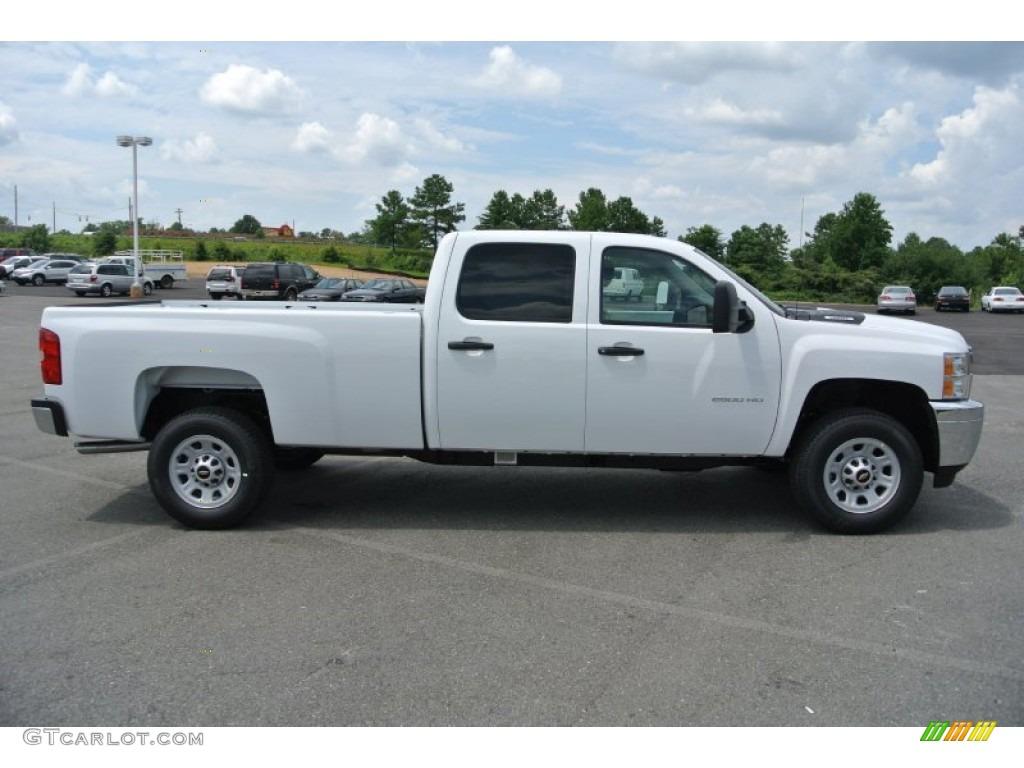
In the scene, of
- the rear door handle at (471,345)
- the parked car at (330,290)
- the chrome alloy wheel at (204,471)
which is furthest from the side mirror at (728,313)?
the parked car at (330,290)

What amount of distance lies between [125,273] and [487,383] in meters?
41.8

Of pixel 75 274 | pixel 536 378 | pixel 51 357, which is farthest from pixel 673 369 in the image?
pixel 75 274

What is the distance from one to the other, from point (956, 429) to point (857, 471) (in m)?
0.69

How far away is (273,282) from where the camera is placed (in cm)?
3450

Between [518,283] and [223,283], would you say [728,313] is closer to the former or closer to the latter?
[518,283]

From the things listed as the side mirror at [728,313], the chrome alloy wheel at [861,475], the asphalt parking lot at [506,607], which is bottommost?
the asphalt parking lot at [506,607]

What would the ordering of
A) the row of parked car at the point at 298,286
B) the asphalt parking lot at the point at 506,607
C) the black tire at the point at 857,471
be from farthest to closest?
1. the row of parked car at the point at 298,286
2. the black tire at the point at 857,471
3. the asphalt parking lot at the point at 506,607

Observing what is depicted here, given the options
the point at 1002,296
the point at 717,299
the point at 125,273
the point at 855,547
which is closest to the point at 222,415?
the point at 717,299

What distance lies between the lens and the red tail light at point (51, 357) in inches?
235

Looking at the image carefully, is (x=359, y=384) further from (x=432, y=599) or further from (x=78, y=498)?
(x=78, y=498)

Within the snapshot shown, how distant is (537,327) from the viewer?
577 centimetres

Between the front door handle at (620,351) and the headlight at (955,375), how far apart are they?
6.74ft

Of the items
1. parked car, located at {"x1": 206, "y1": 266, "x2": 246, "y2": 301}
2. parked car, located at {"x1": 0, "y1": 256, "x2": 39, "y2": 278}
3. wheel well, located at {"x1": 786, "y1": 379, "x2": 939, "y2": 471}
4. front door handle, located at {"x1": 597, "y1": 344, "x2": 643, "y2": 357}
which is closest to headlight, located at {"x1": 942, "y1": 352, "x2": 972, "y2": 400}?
wheel well, located at {"x1": 786, "y1": 379, "x2": 939, "y2": 471}
